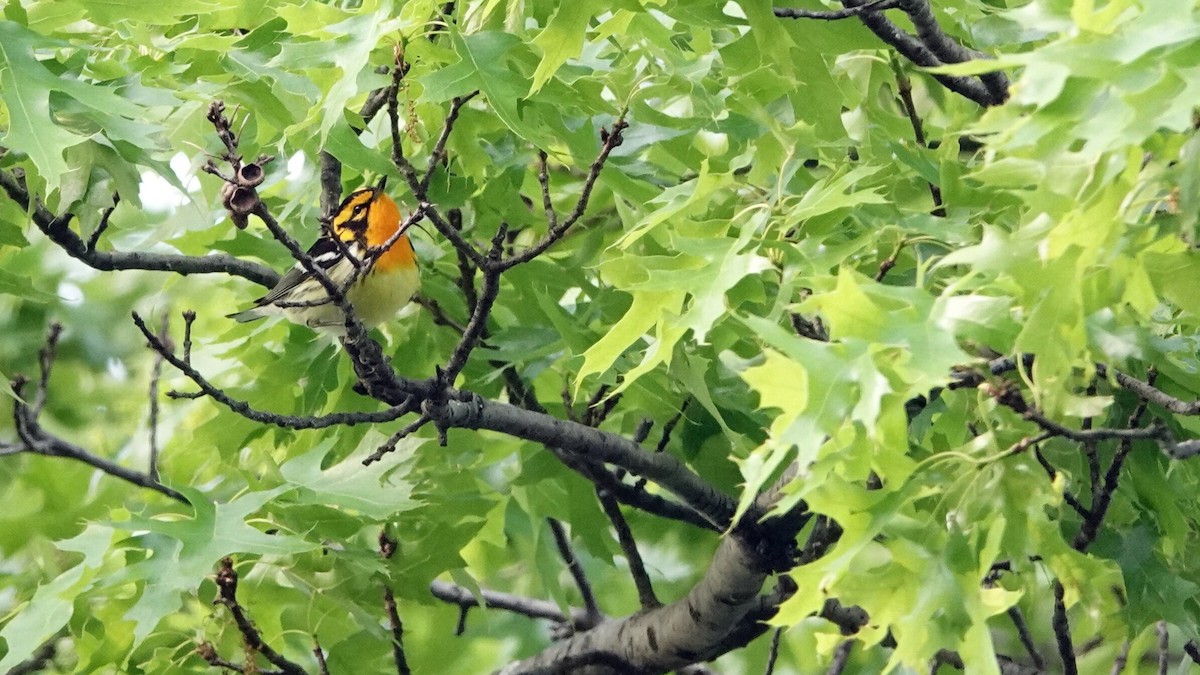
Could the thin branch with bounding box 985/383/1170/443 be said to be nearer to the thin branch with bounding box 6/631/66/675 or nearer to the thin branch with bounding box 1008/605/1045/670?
the thin branch with bounding box 1008/605/1045/670

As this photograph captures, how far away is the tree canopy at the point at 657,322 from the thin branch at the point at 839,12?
0.01 metres

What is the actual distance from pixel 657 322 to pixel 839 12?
0.95 meters

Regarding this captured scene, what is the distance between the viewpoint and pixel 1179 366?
9.21ft

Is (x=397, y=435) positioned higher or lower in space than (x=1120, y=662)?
higher

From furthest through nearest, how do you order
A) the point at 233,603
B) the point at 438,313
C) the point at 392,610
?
the point at 438,313 → the point at 392,610 → the point at 233,603

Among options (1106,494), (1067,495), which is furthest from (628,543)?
(1106,494)

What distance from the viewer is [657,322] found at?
264 cm

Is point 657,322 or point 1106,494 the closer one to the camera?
point 657,322

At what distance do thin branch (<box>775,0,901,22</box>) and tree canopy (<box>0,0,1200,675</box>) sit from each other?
0.01m

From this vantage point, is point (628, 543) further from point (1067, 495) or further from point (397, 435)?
point (1067, 495)

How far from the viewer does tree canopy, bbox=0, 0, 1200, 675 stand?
2.04 meters

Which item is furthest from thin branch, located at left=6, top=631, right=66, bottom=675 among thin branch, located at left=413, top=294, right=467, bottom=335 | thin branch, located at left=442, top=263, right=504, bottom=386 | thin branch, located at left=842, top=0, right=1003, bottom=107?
thin branch, located at left=842, top=0, right=1003, bottom=107

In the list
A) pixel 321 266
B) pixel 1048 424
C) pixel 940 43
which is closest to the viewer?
pixel 1048 424

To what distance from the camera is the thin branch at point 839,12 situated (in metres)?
3.00
